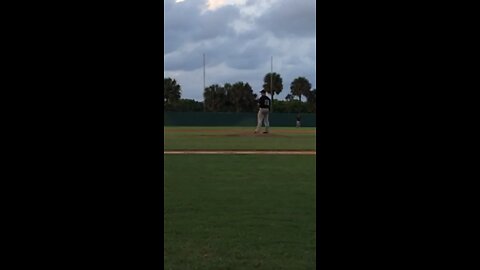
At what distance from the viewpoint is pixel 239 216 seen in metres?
3.46

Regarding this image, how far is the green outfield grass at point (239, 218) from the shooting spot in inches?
99.0

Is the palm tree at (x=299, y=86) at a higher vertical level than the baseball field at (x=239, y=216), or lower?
higher

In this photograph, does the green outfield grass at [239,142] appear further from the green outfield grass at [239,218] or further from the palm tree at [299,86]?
the palm tree at [299,86]

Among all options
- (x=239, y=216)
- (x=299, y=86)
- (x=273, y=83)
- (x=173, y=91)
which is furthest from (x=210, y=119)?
(x=239, y=216)

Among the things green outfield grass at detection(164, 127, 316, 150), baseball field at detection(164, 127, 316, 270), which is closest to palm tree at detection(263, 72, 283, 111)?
green outfield grass at detection(164, 127, 316, 150)

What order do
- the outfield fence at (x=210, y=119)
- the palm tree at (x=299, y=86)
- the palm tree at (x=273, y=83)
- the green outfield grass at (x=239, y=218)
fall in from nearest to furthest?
1. the green outfield grass at (x=239, y=218)
2. the outfield fence at (x=210, y=119)
3. the palm tree at (x=273, y=83)
4. the palm tree at (x=299, y=86)

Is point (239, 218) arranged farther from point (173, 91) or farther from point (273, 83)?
point (273, 83)

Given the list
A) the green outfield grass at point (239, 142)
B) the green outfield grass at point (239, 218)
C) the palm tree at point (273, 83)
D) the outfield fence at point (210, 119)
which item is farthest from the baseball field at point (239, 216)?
the palm tree at point (273, 83)
